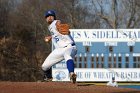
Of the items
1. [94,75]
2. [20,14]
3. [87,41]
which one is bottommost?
[94,75]

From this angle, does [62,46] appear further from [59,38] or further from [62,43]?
[59,38]

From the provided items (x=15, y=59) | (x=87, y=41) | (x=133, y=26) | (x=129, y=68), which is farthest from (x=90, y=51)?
(x=133, y=26)

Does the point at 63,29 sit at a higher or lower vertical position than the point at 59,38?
higher

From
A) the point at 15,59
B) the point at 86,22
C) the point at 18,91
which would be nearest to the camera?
the point at 18,91

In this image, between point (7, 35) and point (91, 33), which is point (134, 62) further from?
point (7, 35)

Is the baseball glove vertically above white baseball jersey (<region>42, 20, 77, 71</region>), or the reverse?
the baseball glove

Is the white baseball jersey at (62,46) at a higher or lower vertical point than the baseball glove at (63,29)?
lower

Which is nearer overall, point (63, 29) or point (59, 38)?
point (63, 29)

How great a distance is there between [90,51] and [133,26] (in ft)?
58.8

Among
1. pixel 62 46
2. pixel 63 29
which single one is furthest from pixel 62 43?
pixel 63 29

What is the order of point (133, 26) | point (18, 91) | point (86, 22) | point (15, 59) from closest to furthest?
point (18, 91), point (15, 59), point (133, 26), point (86, 22)

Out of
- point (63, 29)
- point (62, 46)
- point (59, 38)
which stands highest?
point (63, 29)

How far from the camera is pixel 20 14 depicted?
50656mm

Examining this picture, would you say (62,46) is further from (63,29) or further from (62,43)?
(63,29)
